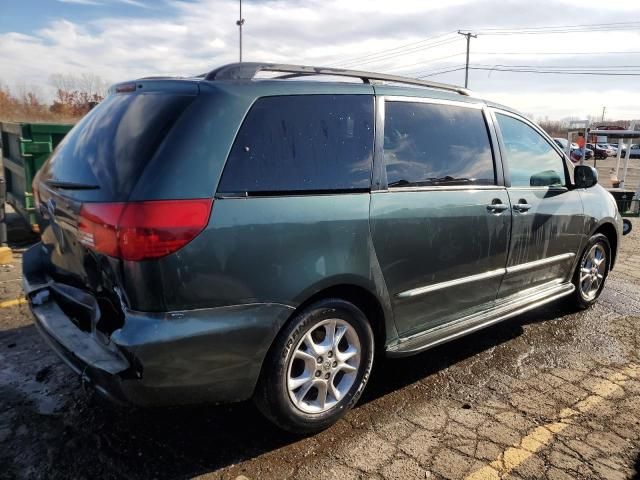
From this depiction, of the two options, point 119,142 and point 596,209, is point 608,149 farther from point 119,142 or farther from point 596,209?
point 119,142

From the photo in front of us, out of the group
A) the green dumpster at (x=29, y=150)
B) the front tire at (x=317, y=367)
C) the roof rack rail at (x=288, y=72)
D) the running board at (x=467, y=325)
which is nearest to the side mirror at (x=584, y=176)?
the running board at (x=467, y=325)

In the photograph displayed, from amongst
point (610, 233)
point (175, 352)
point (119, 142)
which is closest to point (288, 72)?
point (119, 142)

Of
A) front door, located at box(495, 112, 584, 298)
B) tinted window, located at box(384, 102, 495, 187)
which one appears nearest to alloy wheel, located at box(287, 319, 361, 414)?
tinted window, located at box(384, 102, 495, 187)

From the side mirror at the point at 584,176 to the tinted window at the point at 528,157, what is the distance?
0.46 feet

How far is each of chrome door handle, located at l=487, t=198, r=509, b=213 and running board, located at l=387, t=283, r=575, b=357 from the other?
28.2 inches

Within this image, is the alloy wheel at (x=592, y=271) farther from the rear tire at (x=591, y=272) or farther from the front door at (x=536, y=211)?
the front door at (x=536, y=211)

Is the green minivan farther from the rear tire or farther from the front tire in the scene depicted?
the rear tire

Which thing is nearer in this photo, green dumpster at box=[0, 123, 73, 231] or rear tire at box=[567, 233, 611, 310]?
rear tire at box=[567, 233, 611, 310]

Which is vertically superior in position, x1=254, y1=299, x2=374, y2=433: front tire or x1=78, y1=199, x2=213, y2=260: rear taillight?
x1=78, y1=199, x2=213, y2=260: rear taillight

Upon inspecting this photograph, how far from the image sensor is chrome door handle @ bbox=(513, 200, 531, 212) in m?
3.59

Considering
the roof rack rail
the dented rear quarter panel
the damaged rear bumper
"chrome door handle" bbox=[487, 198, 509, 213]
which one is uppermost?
the roof rack rail

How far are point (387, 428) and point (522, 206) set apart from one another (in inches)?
73.2

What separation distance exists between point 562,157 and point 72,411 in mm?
4070

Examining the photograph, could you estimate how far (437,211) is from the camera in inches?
119
